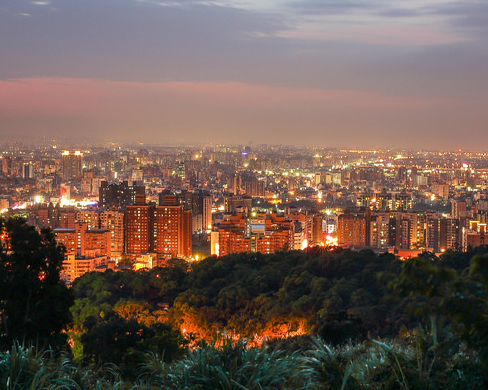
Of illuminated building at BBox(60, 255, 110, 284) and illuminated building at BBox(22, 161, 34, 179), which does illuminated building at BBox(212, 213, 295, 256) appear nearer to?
illuminated building at BBox(60, 255, 110, 284)

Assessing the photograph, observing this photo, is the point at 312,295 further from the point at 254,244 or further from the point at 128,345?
the point at 254,244

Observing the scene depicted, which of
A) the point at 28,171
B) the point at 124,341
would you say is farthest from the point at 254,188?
the point at 124,341

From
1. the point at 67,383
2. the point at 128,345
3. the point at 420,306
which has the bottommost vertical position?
the point at 128,345

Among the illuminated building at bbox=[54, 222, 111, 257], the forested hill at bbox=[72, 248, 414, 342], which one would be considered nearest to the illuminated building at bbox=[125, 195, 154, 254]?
the illuminated building at bbox=[54, 222, 111, 257]

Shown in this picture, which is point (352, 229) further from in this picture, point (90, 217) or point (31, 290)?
point (31, 290)

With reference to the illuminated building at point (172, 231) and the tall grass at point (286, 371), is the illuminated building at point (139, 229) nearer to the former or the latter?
the illuminated building at point (172, 231)

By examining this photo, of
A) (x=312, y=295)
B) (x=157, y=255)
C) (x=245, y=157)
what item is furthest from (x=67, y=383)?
(x=245, y=157)
